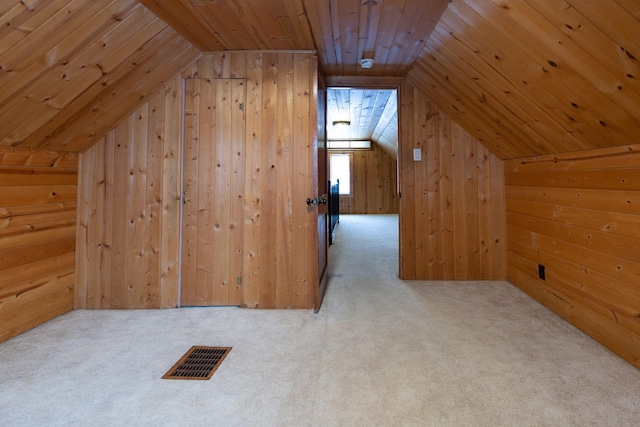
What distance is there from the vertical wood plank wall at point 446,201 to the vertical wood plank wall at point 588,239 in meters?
0.34

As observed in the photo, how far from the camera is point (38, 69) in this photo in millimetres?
1628

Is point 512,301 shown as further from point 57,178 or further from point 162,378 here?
point 57,178

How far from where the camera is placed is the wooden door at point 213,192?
256cm

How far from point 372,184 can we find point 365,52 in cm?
765

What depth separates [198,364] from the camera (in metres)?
1.69

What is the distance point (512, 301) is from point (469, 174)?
1343 mm

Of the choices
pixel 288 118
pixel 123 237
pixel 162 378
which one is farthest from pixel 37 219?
pixel 288 118

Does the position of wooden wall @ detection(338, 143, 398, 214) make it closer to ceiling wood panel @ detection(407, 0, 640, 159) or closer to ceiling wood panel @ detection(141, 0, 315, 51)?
ceiling wood panel @ detection(407, 0, 640, 159)

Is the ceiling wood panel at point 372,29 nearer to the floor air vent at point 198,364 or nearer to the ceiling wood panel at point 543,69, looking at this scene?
the ceiling wood panel at point 543,69

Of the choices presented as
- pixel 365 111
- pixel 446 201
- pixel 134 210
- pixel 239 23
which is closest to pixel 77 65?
pixel 239 23

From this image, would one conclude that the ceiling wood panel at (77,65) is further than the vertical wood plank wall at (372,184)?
No

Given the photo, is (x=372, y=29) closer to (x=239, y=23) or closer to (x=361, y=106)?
(x=239, y=23)

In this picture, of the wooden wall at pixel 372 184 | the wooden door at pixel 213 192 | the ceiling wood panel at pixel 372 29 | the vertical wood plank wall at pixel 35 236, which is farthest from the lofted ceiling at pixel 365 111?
the vertical wood plank wall at pixel 35 236

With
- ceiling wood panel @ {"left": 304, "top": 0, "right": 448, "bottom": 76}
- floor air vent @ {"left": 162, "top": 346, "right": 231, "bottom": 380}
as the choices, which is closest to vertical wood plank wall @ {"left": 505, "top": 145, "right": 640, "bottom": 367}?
ceiling wood panel @ {"left": 304, "top": 0, "right": 448, "bottom": 76}
